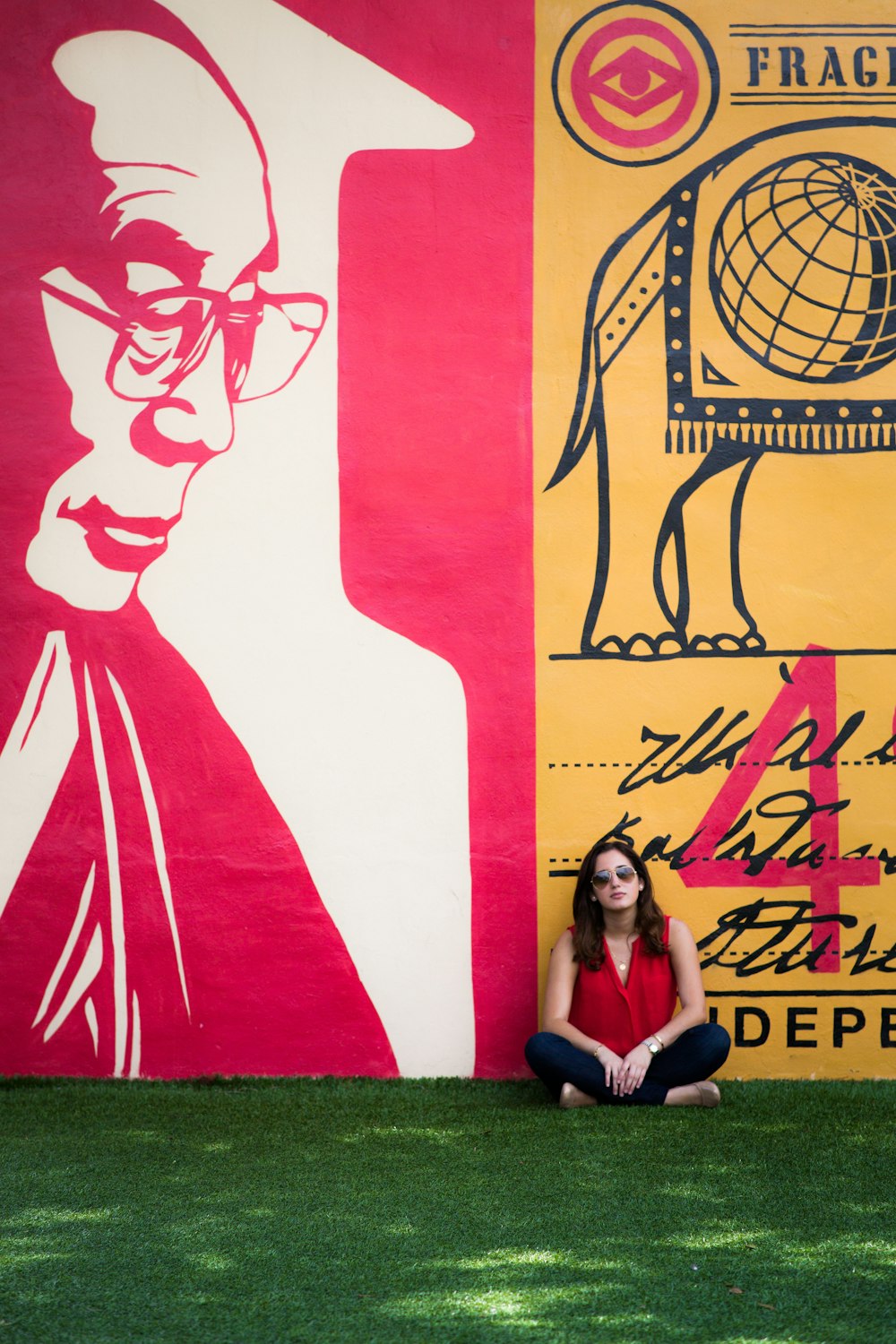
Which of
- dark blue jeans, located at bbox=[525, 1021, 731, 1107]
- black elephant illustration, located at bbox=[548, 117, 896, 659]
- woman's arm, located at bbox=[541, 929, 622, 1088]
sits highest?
black elephant illustration, located at bbox=[548, 117, 896, 659]

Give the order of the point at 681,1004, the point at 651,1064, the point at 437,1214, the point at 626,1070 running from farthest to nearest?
1. the point at 681,1004
2. the point at 651,1064
3. the point at 626,1070
4. the point at 437,1214

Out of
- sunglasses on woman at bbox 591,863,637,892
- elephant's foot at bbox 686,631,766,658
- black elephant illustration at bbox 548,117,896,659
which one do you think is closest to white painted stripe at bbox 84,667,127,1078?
sunglasses on woman at bbox 591,863,637,892

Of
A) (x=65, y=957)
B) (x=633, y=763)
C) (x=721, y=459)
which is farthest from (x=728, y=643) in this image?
(x=65, y=957)

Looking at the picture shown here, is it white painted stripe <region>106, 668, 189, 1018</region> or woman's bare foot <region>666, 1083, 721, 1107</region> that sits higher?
white painted stripe <region>106, 668, 189, 1018</region>

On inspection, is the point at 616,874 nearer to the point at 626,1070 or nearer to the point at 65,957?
the point at 626,1070

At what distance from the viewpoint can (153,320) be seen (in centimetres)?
430

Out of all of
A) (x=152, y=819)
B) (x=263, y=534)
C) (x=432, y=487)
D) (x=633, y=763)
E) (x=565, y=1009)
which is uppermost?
(x=432, y=487)

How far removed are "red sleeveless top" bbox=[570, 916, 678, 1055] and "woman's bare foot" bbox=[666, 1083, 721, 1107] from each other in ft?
0.64

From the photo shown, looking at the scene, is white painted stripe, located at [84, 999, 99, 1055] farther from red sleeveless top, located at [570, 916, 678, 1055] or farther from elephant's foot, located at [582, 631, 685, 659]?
elephant's foot, located at [582, 631, 685, 659]

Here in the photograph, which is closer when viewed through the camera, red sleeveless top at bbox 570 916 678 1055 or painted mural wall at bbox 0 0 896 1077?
red sleeveless top at bbox 570 916 678 1055

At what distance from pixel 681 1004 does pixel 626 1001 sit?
0.60ft

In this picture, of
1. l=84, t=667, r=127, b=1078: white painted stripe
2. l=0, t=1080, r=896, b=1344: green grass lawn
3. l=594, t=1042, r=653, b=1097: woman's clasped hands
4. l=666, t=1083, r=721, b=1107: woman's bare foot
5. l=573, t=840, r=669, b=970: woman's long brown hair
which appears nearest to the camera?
l=0, t=1080, r=896, b=1344: green grass lawn

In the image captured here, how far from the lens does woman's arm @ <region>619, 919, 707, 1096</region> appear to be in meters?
3.78

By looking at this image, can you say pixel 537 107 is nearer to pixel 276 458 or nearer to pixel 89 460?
pixel 276 458
